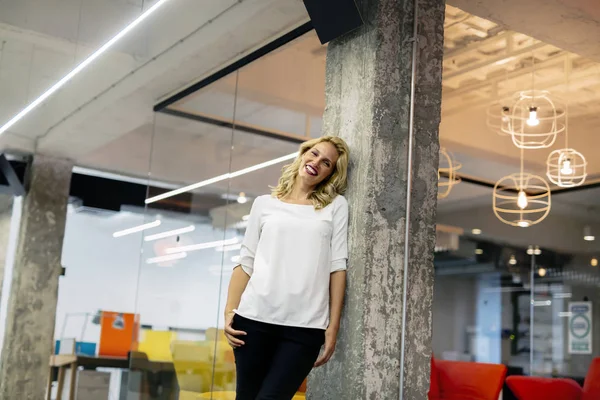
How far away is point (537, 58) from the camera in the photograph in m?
6.78

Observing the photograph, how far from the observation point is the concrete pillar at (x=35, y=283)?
8227 millimetres

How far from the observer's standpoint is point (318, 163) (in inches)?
125

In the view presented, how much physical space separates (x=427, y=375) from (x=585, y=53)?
2.75 meters

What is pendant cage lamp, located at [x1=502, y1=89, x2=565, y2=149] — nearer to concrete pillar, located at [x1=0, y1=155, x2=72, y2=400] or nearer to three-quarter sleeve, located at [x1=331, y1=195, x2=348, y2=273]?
three-quarter sleeve, located at [x1=331, y1=195, x2=348, y2=273]

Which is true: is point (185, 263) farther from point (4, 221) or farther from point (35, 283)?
point (35, 283)

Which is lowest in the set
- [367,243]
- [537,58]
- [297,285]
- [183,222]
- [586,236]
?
[297,285]

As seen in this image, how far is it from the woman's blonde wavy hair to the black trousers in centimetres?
53

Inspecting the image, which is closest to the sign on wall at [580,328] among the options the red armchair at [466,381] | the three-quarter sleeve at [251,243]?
the red armchair at [466,381]

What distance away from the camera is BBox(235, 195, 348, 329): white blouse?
9.64ft

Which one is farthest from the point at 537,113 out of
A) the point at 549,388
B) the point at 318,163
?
the point at 318,163

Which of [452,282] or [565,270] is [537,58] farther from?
[452,282]

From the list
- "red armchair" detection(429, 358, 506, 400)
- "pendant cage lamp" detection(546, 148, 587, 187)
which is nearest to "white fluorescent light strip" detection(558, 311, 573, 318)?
"pendant cage lamp" detection(546, 148, 587, 187)

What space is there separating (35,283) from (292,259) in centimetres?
623

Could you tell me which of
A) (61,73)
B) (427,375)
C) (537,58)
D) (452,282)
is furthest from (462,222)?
(427,375)
